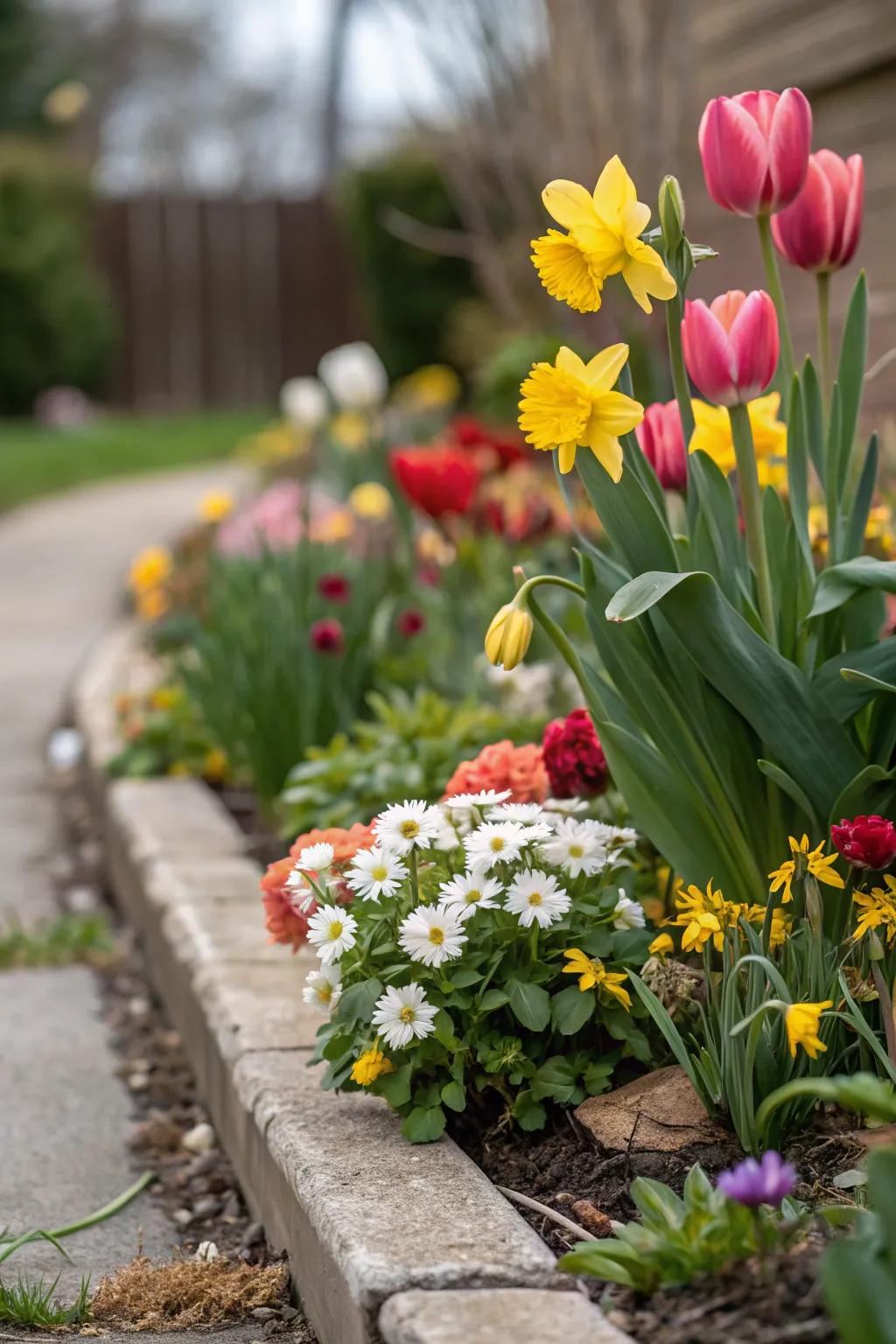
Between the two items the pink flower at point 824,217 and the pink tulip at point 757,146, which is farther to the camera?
the pink flower at point 824,217

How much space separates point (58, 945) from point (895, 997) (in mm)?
2054

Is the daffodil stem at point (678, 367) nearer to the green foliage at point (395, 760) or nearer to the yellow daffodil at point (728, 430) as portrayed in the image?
the yellow daffodil at point (728, 430)

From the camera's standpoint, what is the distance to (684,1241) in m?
1.45

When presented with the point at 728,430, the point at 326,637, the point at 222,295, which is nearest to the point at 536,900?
the point at 728,430

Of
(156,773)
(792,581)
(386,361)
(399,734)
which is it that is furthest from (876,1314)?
(386,361)

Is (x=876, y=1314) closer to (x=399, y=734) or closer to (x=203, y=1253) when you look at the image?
(x=203, y=1253)

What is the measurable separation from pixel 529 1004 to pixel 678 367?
797 millimetres

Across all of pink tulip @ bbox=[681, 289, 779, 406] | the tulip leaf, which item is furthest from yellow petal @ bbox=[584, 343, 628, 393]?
the tulip leaf

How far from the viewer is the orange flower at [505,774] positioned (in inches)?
91.2

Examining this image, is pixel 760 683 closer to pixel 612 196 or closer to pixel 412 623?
pixel 612 196

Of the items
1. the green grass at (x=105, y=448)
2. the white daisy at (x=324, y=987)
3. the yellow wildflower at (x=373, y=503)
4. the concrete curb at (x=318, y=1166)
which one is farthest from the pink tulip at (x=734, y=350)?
the green grass at (x=105, y=448)

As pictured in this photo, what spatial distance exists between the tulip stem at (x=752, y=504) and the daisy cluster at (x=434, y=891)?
1.25ft

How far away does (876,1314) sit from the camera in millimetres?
1162

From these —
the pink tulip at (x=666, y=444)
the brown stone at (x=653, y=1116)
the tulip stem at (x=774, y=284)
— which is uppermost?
the tulip stem at (x=774, y=284)
